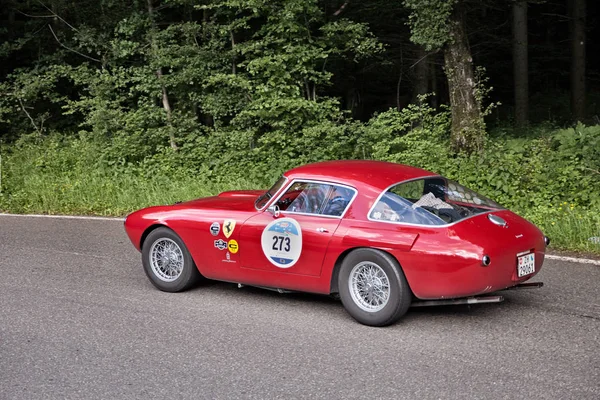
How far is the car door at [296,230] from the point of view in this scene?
6250 millimetres

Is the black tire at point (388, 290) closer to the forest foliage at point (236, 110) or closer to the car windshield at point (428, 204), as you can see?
the car windshield at point (428, 204)

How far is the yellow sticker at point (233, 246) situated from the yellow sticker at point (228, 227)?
8 centimetres

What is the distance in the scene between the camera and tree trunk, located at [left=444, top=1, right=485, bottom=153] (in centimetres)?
1252

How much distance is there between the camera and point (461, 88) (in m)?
12.7

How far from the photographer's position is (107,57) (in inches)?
672

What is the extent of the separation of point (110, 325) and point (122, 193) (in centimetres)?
749

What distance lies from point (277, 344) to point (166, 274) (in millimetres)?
2108

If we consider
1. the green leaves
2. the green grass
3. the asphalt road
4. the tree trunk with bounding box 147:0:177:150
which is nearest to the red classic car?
the asphalt road

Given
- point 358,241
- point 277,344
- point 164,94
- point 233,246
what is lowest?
point 277,344

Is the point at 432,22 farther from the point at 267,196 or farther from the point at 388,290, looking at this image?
the point at 388,290

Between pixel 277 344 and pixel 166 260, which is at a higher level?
pixel 166 260

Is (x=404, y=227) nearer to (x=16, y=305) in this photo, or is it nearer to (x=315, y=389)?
(x=315, y=389)

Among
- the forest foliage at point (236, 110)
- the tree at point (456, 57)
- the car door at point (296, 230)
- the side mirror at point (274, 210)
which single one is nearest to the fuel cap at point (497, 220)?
the car door at point (296, 230)

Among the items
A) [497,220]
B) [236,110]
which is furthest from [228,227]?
[236,110]
